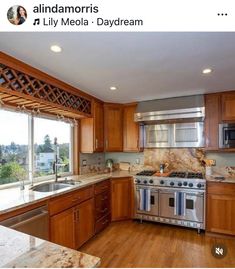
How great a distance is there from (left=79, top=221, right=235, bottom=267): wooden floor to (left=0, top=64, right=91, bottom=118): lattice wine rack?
6.48ft

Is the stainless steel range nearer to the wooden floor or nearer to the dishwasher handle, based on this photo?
the wooden floor

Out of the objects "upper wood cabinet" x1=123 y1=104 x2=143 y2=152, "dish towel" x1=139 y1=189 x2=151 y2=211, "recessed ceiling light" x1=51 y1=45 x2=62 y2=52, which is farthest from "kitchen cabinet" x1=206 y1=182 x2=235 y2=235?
"recessed ceiling light" x1=51 y1=45 x2=62 y2=52

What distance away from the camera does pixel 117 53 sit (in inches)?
72.9

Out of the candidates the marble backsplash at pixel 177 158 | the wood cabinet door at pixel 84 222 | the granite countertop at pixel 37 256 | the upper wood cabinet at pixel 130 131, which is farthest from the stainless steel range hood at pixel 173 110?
the granite countertop at pixel 37 256

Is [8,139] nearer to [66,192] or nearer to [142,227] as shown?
[66,192]

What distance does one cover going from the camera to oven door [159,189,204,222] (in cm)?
296

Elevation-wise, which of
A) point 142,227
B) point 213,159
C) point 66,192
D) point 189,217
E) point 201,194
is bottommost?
point 142,227

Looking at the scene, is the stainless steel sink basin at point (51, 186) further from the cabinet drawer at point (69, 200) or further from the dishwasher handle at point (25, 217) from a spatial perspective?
the dishwasher handle at point (25, 217)

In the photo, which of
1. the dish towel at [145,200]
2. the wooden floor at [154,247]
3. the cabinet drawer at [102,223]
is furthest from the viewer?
the dish towel at [145,200]

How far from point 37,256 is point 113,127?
3.14m

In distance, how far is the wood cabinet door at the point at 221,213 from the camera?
110 inches

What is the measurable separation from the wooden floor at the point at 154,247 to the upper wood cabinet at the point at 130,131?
1452 mm

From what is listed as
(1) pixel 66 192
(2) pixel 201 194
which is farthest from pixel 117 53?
(2) pixel 201 194
